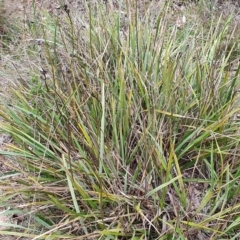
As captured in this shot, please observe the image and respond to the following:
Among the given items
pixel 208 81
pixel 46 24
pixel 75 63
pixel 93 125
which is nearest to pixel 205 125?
pixel 208 81

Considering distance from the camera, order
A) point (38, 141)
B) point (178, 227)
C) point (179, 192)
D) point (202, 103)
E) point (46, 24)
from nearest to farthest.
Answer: point (178, 227), point (179, 192), point (38, 141), point (202, 103), point (46, 24)

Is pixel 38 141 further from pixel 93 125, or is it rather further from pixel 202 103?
pixel 202 103

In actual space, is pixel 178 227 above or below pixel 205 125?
below

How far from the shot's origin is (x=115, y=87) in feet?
7.25

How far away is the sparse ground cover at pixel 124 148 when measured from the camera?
5.86 ft

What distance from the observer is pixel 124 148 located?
2.05 meters

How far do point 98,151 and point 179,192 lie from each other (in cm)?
42

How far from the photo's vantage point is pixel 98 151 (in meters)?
1.89

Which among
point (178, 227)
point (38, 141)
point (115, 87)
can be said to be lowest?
point (178, 227)

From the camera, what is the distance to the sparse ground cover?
1.79 metres

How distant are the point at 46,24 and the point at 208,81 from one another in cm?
147

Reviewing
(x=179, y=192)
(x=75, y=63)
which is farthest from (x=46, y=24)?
(x=179, y=192)

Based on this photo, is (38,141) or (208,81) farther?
(208,81)

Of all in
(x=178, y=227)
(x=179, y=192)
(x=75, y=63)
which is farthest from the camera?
(x=75, y=63)
